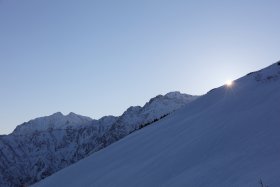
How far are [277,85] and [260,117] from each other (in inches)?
Answer: 182

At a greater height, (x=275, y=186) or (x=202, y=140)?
(x=202, y=140)

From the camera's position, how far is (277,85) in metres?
19.8

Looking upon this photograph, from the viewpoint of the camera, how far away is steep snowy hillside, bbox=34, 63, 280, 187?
11570mm

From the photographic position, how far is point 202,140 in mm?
16719

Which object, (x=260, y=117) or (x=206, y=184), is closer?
(x=206, y=184)

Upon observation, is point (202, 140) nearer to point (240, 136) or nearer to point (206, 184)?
point (240, 136)

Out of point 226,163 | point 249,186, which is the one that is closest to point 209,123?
point 226,163

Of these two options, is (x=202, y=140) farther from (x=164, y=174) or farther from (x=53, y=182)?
(x=53, y=182)

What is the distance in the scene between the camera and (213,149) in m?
14.7

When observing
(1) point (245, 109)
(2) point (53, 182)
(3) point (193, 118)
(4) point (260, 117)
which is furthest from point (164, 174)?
(2) point (53, 182)

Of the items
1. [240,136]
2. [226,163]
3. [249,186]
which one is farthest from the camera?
[240,136]

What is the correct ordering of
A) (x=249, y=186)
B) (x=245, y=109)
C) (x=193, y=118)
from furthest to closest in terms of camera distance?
(x=193, y=118), (x=245, y=109), (x=249, y=186)

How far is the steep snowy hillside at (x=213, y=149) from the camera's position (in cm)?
1157

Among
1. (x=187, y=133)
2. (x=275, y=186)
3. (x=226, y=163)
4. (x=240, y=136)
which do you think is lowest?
(x=275, y=186)
